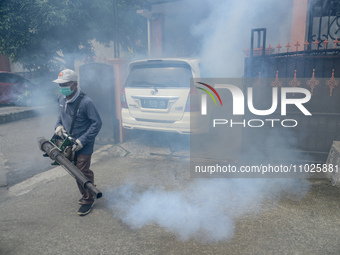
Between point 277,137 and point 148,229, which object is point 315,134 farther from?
point 148,229

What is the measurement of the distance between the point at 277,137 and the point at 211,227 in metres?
2.54

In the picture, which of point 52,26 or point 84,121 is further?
point 52,26

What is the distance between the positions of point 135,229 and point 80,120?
1.55m

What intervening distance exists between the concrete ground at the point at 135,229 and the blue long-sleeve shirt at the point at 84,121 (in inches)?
35.8

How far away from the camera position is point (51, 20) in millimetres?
10953

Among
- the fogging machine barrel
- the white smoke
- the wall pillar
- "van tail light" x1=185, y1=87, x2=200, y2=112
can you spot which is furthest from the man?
the wall pillar

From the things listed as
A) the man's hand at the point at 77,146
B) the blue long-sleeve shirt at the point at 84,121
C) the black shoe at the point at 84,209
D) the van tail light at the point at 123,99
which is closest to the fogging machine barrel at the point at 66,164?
the man's hand at the point at 77,146

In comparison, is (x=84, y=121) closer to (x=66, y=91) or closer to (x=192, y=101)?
(x=66, y=91)

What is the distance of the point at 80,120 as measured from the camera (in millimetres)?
3824

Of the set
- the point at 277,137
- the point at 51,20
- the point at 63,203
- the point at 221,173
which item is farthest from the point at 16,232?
the point at 51,20

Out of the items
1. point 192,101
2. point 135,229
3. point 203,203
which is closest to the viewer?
point 135,229

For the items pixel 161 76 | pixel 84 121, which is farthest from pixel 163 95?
pixel 84 121

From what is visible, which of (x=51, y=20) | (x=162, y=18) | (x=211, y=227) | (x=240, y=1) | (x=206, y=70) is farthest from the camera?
(x=162, y=18)

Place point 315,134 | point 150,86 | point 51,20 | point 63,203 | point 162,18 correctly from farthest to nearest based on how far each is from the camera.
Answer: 1. point 162,18
2. point 51,20
3. point 150,86
4. point 315,134
5. point 63,203
